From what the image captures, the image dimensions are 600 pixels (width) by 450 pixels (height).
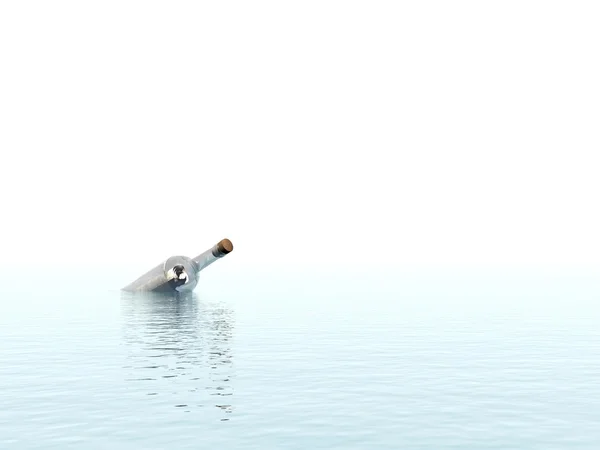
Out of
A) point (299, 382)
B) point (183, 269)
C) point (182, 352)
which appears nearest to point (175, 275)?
point (183, 269)

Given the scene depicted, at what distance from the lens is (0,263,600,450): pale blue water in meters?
23.1

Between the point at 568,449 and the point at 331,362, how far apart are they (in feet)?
59.8

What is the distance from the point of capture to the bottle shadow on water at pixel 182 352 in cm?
2981

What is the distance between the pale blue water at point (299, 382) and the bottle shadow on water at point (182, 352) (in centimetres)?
12

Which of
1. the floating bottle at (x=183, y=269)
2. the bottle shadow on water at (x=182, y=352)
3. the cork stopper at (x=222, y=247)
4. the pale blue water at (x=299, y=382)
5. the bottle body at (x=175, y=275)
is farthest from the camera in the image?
the bottle body at (x=175, y=275)

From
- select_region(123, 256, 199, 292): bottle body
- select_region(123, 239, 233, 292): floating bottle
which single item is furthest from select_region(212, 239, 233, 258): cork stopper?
select_region(123, 256, 199, 292): bottle body

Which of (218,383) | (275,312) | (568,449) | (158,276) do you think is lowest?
(568,449)

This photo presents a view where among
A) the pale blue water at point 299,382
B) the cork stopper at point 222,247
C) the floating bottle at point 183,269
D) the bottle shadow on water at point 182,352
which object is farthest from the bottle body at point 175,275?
the pale blue water at point 299,382

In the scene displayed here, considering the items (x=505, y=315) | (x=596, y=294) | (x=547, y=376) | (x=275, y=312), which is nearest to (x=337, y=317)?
(x=275, y=312)

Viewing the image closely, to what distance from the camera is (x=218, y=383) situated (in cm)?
3209

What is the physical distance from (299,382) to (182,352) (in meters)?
11.9

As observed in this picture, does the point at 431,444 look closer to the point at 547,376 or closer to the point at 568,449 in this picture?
the point at 568,449

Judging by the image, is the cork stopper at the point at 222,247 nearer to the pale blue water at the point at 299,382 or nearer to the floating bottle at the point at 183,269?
the floating bottle at the point at 183,269

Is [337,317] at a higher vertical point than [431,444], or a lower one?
higher
